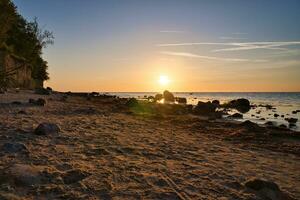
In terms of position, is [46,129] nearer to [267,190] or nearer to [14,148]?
[14,148]

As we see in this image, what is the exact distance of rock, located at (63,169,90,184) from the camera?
5.75 meters

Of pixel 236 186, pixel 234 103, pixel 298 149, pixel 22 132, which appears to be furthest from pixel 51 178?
pixel 234 103

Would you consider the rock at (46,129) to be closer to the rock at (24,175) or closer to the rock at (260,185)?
the rock at (24,175)

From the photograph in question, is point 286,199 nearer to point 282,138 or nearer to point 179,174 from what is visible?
point 179,174

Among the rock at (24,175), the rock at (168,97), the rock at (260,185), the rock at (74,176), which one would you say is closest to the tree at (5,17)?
the rock at (24,175)

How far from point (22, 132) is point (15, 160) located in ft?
9.75

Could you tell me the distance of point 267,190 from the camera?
5879 mm

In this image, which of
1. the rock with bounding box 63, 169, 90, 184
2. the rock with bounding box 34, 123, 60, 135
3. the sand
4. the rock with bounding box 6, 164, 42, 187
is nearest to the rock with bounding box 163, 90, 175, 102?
the sand

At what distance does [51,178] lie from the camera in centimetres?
571

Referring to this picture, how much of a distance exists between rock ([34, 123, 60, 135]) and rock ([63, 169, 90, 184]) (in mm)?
3551

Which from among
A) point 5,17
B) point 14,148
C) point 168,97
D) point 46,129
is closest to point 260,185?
point 14,148

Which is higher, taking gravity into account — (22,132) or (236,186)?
(22,132)

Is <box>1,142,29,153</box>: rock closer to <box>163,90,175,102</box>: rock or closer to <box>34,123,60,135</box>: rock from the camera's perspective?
<box>34,123,60,135</box>: rock

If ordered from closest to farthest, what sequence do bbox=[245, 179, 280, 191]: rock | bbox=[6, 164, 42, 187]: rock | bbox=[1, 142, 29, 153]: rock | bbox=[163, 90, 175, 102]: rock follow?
1. bbox=[6, 164, 42, 187]: rock
2. bbox=[245, 179, 280, 191]: rock
3. bbox=[1, 142, 29, 153]: rock
4. bbox=[163, 90, 175, 102]: rock
